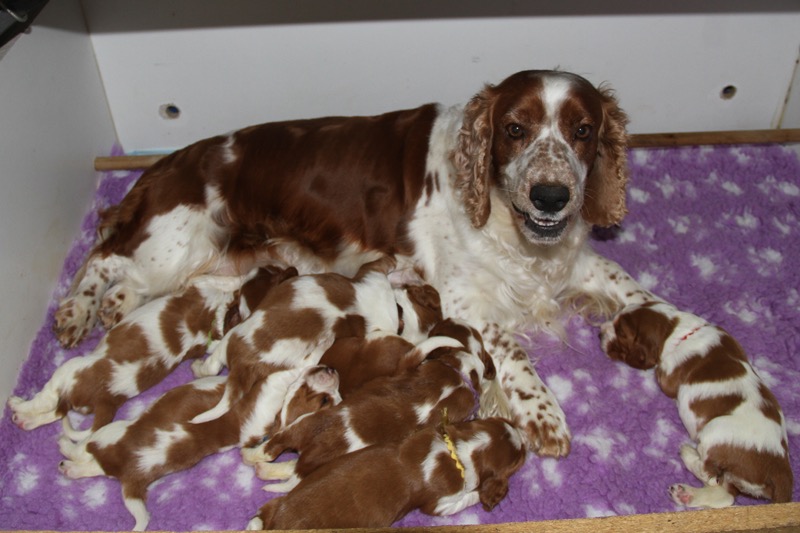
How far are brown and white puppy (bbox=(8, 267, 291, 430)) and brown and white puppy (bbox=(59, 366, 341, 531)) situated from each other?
17cm

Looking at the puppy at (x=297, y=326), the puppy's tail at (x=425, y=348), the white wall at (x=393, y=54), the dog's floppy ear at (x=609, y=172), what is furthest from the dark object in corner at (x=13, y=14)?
the dog's floppy ear at (x=609, y=172)

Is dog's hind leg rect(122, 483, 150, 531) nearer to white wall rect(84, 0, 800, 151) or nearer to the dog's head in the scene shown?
the dog's head

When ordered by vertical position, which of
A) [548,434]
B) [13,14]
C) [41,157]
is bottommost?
[548,434]

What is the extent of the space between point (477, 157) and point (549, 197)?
377 millimetres

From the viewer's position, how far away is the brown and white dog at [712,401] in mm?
2602

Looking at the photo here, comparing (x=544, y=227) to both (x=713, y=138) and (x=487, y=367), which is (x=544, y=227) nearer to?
(x=487, y=367)

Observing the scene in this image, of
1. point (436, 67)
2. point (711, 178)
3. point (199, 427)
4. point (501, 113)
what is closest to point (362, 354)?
point (199, 427)

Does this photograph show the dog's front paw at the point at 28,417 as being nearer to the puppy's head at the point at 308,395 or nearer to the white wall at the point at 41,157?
the white wall at the point at 41,157

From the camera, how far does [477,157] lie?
3.11m

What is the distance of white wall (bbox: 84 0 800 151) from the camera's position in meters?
4.02

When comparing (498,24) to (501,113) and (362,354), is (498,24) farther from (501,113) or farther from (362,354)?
(362,354)

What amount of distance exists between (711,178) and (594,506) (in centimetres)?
208

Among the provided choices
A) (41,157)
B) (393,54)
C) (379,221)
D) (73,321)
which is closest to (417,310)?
(379,221)

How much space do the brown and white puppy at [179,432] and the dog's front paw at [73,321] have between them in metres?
0.66
